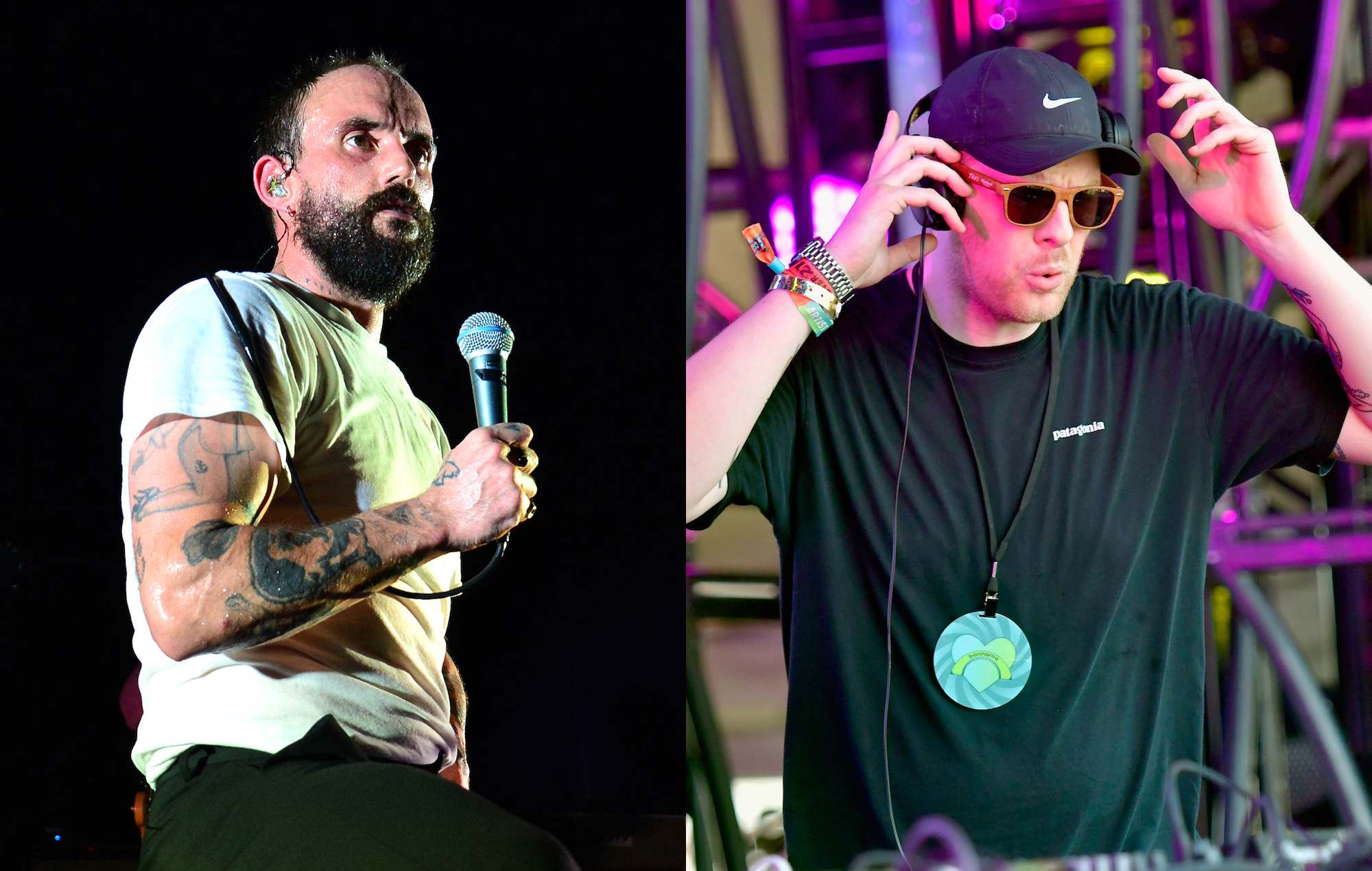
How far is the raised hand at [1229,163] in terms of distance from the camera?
1.52m

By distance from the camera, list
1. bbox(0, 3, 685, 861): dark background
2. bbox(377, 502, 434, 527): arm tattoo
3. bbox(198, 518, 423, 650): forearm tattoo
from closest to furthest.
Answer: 1. bbox(198, 518, 423, 650): forearm tattoo
2. bbox(377, 502, 434, 527): arm tattoo
3. bbox(0, 3, 685, 861): dark background

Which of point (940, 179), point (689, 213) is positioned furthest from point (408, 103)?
point (940, 179)

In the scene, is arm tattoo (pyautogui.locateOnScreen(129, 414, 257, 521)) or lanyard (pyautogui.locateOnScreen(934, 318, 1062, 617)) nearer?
arm tattoo (pyautogui.locateOnScreen(129, 414, 257, 521))

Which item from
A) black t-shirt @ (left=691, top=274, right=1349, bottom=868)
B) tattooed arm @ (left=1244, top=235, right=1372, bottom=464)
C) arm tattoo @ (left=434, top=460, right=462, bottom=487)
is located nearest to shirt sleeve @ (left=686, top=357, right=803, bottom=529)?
black t-shirt @ (left=691, top=274, right=1349, bottom=868)

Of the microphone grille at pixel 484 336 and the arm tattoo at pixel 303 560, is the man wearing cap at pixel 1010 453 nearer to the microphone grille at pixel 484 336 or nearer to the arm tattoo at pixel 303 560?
the microphone grille at pixel 484 336

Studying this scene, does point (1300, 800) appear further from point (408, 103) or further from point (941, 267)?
point (408, 103)

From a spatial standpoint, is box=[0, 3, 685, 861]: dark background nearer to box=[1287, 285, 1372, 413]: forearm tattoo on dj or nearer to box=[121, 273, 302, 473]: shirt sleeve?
box=[121, 273, 302, 473]: shirt sleeve

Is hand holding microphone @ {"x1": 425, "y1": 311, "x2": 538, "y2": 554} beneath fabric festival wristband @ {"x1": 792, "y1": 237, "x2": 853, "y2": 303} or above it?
beneath

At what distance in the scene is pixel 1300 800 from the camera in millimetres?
2305

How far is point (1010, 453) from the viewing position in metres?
1.64

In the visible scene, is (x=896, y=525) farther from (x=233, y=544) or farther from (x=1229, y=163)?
(x=233, y=544)

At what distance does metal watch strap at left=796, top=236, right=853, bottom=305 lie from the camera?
61.0 inches

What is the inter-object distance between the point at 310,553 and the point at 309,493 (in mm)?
91

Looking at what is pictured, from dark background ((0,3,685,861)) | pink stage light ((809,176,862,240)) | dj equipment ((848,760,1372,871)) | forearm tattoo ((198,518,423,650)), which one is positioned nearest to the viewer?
dj equipment ((848,760,1372,871))
